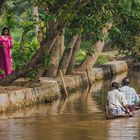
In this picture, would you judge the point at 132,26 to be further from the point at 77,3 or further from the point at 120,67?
the point at 77,3

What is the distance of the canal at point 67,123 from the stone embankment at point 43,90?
0.31 meters

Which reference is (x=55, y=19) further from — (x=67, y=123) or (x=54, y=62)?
(x=54, y=62)

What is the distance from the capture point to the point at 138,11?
28.1 metres

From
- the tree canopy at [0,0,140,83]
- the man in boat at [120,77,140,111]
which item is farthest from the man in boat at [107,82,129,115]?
the tree canopy at [0,0,140,83]

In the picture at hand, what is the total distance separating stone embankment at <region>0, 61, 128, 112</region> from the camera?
2050cm

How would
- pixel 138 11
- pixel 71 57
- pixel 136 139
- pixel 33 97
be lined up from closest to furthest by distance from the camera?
pixel 136 139, pixel 33 97, pixel 138 11, pixel 71 57

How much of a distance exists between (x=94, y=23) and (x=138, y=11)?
5.52 metres

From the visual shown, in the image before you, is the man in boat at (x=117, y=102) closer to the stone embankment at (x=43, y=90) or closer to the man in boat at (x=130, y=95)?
the man in boat at (x=130, y=95)

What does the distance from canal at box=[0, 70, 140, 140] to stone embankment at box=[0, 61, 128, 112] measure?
1.02 feet

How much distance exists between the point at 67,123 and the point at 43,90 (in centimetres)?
598

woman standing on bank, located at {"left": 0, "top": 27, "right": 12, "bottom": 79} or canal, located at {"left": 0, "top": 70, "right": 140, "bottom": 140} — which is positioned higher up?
woman standing on bank, located at {"left": 0, "top": 27, "right": 12, "bottom": 79}

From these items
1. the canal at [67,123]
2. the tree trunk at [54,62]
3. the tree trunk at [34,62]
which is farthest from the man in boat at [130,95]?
the tree trunk at [54,62]

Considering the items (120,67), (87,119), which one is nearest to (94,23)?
(87,119)

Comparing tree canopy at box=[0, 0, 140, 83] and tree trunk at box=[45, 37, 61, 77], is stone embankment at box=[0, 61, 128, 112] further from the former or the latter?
tree canopy at box=[0, 0, 140, 83]
